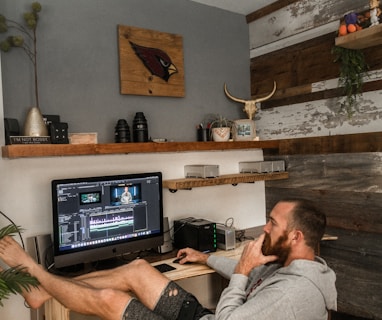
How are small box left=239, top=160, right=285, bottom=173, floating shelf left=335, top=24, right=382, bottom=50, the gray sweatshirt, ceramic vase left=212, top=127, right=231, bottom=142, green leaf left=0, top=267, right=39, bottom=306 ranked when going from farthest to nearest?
small box left=239, top=160, right=285, bottom=173, ceramic vase left=212, top=127, right=231, bottom=142, floating shelf left=335, top=24, right=382, bottom=50, green leaf left=0, top=267, right=39, bottom=306, the gray sweatshirt

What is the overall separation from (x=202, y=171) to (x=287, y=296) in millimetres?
1356

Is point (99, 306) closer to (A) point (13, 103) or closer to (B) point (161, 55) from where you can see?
(A) point (13, 103)

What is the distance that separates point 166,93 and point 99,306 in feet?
5.36

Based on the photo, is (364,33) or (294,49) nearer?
(364,33)

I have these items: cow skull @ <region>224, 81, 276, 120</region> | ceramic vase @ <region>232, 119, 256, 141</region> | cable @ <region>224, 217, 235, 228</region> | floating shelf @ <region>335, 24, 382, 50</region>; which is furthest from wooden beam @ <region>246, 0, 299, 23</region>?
cable @ <region>224, 217, 235, 228</region>

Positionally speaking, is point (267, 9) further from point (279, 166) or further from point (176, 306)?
point (176, 306)

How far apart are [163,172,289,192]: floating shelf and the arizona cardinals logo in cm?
80

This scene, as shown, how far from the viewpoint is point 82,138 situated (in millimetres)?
2316

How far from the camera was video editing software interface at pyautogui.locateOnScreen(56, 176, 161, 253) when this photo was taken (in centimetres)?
212

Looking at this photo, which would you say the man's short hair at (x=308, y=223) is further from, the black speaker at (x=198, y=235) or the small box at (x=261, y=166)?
the small box at (x=261, y=166)

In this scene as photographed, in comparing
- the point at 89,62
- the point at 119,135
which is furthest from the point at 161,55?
the point at 119,135

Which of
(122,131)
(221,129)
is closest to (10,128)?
(122,131)

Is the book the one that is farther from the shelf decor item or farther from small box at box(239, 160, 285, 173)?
small box at box(239, 160, 285, 173)

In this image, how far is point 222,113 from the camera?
3205 millimetres
